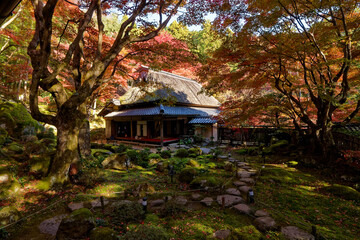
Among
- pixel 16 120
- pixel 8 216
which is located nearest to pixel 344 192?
pixel 8 216

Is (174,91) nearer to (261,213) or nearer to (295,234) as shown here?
(261,213)

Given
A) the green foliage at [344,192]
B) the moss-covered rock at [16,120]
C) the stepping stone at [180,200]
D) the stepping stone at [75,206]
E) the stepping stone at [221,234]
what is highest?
the moss-covered rock at [16,120]

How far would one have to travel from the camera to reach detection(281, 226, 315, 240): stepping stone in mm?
3176

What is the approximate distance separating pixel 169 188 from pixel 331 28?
851 cm

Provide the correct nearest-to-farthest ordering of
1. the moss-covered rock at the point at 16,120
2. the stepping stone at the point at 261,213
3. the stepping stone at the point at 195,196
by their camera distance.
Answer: the stepping stone at the point at 261,213
the stepping stone at the point at 195,196
the moss-covered rock at the point at 16,120

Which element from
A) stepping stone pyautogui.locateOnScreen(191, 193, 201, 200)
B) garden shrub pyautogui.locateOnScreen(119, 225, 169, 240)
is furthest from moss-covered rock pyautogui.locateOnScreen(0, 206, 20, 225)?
stepping stone pyautogui.locateOnScreen(191, 193, 201, 200)

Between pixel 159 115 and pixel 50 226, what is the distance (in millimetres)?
10901

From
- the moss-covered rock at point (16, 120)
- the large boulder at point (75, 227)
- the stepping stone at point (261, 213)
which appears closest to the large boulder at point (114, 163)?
the large boulder at point (75, 227)

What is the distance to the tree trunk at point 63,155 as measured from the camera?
→ 5.33 meters

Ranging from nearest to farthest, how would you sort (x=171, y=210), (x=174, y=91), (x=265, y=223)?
(x=265, y=223), (x=171, y=210), (x=174, y=91)

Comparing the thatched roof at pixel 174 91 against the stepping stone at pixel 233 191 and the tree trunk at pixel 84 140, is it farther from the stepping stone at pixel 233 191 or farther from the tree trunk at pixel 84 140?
the stepping stone at pixel 233 191

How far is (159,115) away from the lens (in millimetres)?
14133

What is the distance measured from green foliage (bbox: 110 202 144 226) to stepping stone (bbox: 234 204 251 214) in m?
2.39

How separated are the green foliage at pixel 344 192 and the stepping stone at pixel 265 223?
337cm
